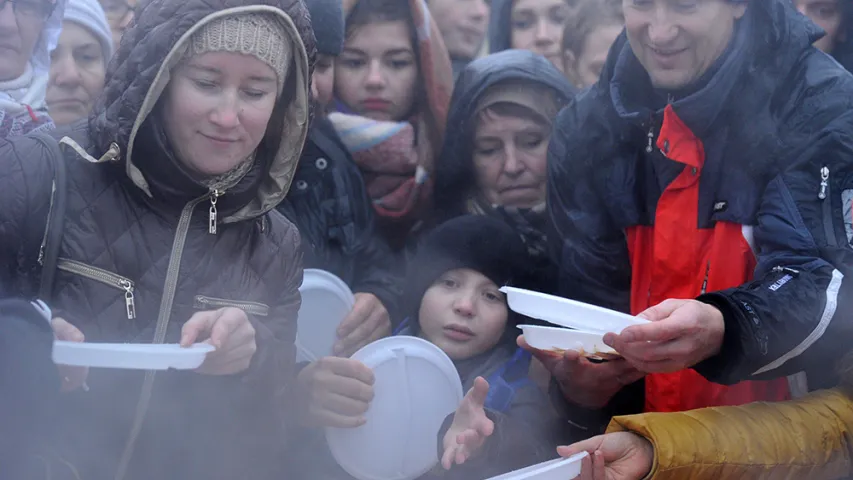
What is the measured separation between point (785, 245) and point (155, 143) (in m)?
1.27

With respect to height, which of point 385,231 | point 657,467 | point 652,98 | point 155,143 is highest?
point 652,98

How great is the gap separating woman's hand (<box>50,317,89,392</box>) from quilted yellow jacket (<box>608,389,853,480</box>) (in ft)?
3.54

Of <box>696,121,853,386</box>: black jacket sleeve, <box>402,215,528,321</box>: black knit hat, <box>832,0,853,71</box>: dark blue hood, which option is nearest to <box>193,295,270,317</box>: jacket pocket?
<box>402,215,528,321</box>: black knit hat

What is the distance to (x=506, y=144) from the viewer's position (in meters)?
2.20

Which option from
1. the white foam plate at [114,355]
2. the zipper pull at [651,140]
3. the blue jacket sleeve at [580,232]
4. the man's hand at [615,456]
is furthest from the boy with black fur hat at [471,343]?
the white foam plate at [114,355]

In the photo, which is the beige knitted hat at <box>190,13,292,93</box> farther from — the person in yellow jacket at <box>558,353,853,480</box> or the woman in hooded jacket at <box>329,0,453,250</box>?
the person in yellow jacket at <box>558,353,853,480</box>

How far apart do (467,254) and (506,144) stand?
30cm

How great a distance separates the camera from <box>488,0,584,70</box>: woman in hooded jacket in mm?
2271

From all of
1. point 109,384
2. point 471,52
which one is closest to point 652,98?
point 471,52

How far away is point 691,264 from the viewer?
192 cm

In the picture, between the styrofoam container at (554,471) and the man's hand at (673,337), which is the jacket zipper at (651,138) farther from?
the styrofoam container at (554,471)

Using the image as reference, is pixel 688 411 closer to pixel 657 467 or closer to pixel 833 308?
pixel 657 467

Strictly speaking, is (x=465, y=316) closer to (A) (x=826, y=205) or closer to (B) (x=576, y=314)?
(B) (x=576, y=314)

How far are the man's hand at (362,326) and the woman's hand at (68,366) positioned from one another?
708 mm
